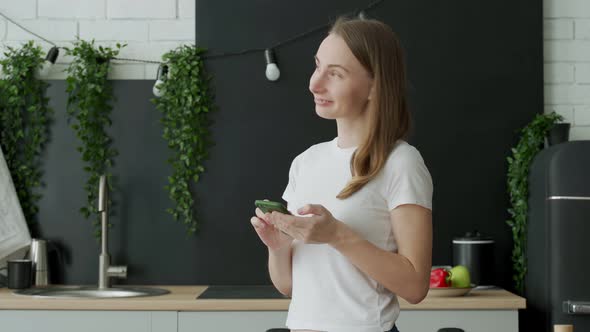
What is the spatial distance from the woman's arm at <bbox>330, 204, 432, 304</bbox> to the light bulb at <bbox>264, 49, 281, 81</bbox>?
1.98 meters

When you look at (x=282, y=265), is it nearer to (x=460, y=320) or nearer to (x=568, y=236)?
(x=460, y=320)

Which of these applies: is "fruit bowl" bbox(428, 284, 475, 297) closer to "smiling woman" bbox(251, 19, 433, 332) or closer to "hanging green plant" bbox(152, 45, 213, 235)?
"hanging green plant" bbox(152, 45, 213, 235)

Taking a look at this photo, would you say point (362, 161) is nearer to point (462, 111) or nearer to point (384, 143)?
point (384, 143)

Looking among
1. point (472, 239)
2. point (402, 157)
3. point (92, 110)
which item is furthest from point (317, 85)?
point (92, 110)

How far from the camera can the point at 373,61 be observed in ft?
4.79

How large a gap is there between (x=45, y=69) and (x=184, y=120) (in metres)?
0.64

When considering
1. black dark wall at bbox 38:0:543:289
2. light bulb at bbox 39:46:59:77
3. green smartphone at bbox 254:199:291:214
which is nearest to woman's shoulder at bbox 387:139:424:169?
green smartphone at bbox 254:199:291:214

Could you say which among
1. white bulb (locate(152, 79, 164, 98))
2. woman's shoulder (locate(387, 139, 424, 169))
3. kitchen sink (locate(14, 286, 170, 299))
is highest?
white bulb (locate(152, 79, 164, 98))

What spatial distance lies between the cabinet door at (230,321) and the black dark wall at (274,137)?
597 mm

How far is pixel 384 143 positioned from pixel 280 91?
1957 millimetres

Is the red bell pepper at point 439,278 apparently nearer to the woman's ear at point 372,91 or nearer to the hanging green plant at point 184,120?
the hanging green plant at point 184,120

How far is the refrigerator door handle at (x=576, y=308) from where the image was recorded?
269 cm

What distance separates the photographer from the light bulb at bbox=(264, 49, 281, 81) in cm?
332

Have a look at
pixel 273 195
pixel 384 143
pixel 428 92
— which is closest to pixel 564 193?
pixel 428 92
